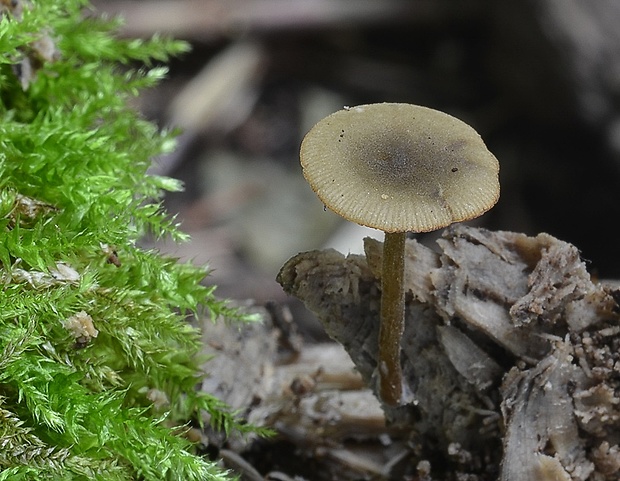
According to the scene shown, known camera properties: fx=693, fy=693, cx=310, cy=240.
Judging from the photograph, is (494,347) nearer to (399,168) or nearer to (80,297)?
(399,168)

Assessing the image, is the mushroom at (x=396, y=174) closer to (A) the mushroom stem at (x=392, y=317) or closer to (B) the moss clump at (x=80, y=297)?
(A) the mushroom stem at (x=392, y=317)

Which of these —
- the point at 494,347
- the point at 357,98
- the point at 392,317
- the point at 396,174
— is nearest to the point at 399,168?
the point at 396,174

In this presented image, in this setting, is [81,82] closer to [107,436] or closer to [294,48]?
[107,436]

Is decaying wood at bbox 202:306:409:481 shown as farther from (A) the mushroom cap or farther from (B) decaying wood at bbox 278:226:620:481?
(A) the mushroom cap

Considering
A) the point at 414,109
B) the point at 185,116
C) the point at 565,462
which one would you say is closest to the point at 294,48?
the point at 185,116

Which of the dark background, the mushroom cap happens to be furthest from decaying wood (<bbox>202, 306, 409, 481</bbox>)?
the dark background

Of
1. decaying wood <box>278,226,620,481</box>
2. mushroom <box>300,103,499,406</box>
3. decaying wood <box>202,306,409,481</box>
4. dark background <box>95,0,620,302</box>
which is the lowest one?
dark background <box>95,0,620,302</box>

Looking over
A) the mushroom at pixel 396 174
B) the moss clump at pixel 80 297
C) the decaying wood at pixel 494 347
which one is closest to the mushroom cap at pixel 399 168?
the mushroom at pixel 396 174
